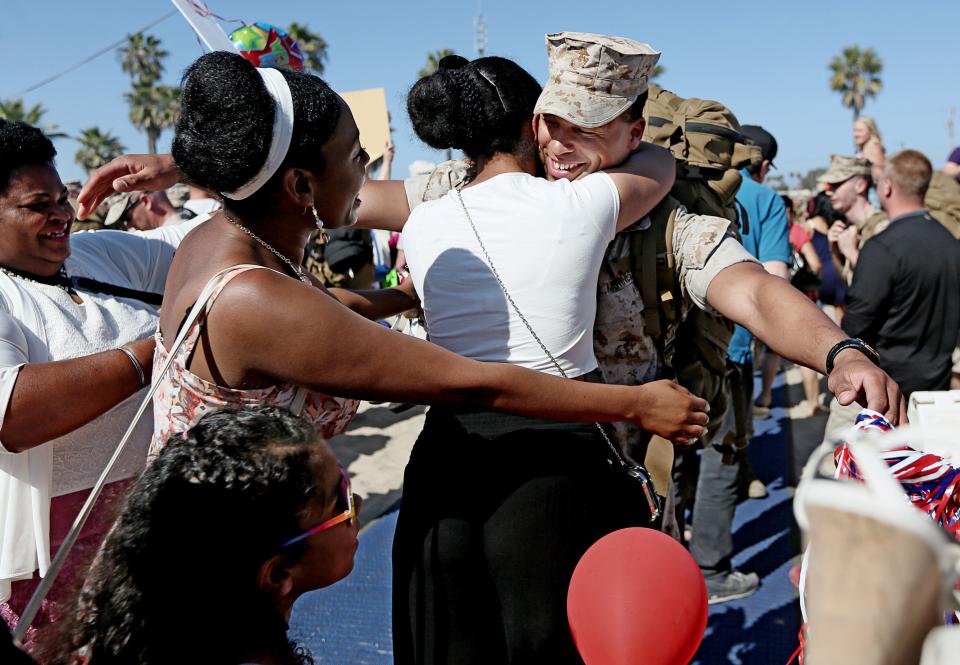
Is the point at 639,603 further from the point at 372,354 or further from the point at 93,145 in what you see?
the point at 93,145

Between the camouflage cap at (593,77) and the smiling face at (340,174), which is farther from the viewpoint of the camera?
the camouflage cap at (593,77)

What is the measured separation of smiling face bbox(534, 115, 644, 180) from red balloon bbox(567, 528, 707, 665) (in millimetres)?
906

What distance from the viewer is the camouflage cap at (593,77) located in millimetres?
1784

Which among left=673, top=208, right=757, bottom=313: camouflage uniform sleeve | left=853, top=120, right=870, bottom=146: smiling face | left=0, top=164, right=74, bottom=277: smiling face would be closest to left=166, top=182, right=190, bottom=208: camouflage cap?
left=0, top=164, right=74, bottom=277: smiling face

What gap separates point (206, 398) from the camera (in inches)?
59.4

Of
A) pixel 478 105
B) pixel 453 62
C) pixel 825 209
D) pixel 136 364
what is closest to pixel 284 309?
pixel 136 364

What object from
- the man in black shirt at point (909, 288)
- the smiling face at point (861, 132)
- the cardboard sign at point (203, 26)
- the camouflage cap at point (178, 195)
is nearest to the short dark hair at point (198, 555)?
the cardboard sign at point (203, 26)

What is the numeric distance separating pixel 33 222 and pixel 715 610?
3384 mm

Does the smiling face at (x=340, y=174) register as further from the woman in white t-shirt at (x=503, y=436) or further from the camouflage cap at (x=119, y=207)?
the camouflage cap at (x=119, y=207)

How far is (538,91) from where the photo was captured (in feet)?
6.35

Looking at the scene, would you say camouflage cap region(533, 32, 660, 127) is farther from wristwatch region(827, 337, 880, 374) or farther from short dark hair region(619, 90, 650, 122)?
wristwatch region(827, 337, 880, 374)

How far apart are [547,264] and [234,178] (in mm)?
669

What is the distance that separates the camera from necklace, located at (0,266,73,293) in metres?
1.89

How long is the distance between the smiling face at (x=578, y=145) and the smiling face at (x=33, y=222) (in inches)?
46.8
